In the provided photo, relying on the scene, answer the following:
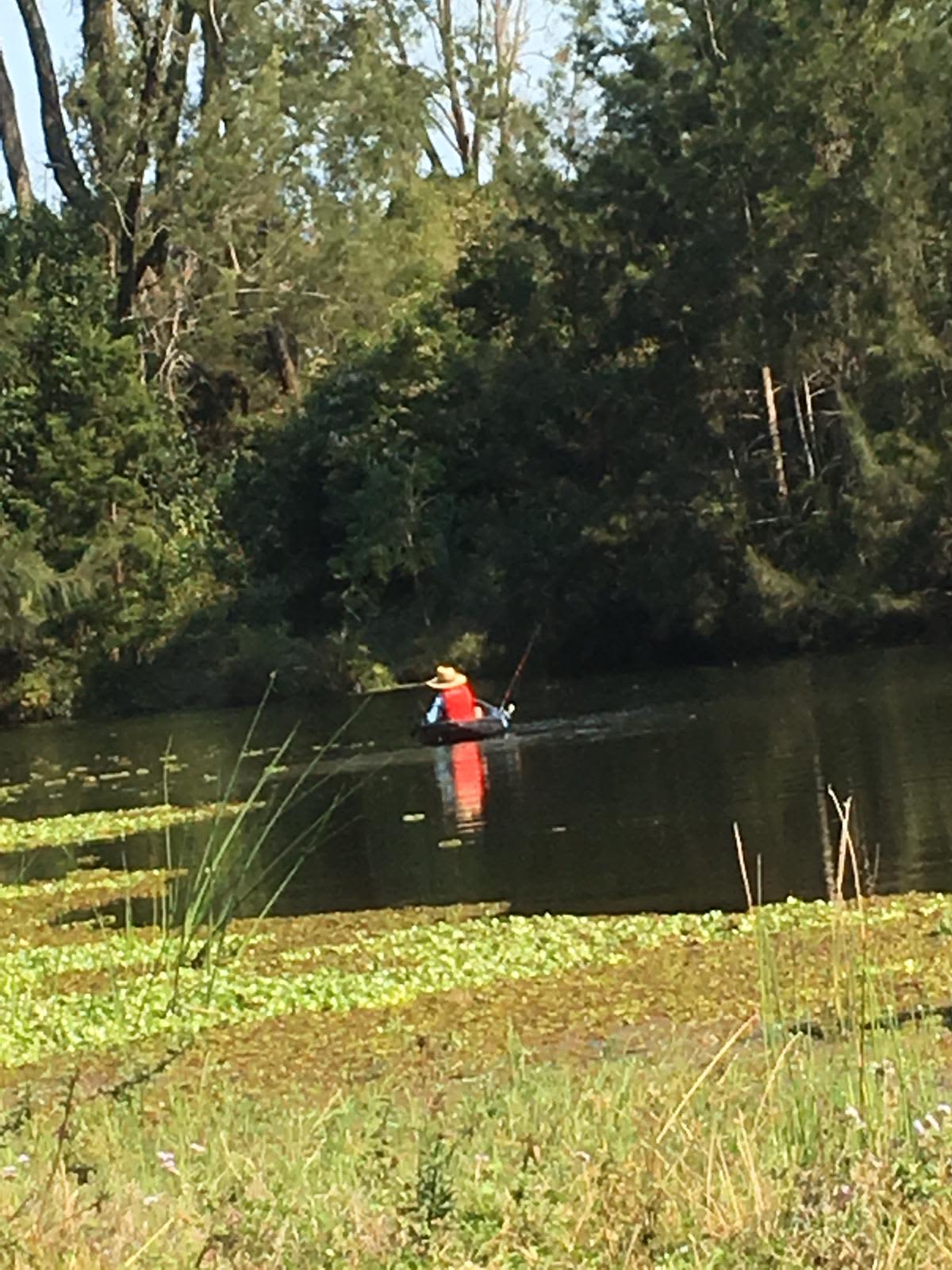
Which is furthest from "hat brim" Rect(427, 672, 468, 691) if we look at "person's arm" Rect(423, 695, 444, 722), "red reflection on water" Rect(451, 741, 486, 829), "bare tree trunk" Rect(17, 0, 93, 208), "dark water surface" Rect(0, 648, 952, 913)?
"bare tree trunk" Rect(17, 0, 93, 208)

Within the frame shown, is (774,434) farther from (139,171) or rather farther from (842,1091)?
(842,1091)

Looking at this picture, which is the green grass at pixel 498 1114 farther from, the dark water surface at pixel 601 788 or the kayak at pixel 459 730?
the kayak at pixel 459 730

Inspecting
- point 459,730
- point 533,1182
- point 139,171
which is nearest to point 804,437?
point 459,730

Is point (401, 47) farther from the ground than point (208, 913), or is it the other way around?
point (401, 47)

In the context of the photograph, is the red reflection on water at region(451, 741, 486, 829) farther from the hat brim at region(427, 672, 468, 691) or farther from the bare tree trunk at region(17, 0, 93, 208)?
the bare tree trunk at region(17, 0, 93, 208)

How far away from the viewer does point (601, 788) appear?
84.7 ft

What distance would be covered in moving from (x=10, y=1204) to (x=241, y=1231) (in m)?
0.68

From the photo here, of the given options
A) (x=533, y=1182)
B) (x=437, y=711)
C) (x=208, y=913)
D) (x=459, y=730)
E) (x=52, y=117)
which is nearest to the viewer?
(x=533, y=1182)

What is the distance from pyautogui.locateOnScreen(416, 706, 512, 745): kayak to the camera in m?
31.9

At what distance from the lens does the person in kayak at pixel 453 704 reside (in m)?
32.2

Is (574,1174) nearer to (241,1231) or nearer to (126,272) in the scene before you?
(241,1231)

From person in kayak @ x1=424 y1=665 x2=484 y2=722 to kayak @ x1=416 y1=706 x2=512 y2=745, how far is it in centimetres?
10

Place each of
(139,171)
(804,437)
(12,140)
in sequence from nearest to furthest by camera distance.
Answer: (804,437)
(139,171)
(12,140)

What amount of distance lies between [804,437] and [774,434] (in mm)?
625
